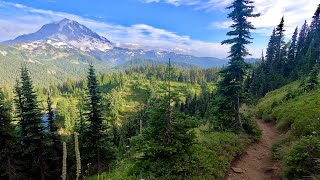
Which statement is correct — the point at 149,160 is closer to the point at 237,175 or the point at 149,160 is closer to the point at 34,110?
the point at 237,175

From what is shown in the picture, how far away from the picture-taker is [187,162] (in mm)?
11555

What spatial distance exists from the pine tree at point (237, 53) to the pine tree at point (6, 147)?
21.7m

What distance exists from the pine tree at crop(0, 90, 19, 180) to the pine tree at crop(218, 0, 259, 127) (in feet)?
71.1

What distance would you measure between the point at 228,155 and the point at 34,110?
21.3 metres

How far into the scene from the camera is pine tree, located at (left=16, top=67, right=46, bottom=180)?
25562mm

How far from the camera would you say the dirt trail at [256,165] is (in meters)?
13.6

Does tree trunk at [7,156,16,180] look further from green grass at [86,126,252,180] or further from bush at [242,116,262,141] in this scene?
bush at [242,116,262,141]

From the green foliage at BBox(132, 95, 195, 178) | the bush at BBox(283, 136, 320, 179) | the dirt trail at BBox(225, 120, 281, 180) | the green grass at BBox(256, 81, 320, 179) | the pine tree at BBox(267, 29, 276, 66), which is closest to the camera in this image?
the bush at BBox(283, 136, 320, 179)

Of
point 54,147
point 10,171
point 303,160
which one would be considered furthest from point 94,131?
point 303,160

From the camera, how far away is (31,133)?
2567 centimetres

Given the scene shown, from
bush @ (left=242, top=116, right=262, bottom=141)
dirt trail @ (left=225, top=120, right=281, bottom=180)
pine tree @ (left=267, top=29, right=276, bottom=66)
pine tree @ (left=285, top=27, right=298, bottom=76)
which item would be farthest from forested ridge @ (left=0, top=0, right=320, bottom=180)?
pine tree @ (left=267, top=29, right=276, bottom=66)

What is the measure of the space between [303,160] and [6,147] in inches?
1003

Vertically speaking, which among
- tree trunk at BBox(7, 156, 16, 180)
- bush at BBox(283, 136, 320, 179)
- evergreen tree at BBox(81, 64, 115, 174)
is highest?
bush at BBox(283, 136, 320, 179)

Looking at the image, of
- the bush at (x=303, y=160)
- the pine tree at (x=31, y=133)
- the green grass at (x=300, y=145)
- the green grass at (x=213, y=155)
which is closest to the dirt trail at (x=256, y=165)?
the green grass at (x=213, y=155)
